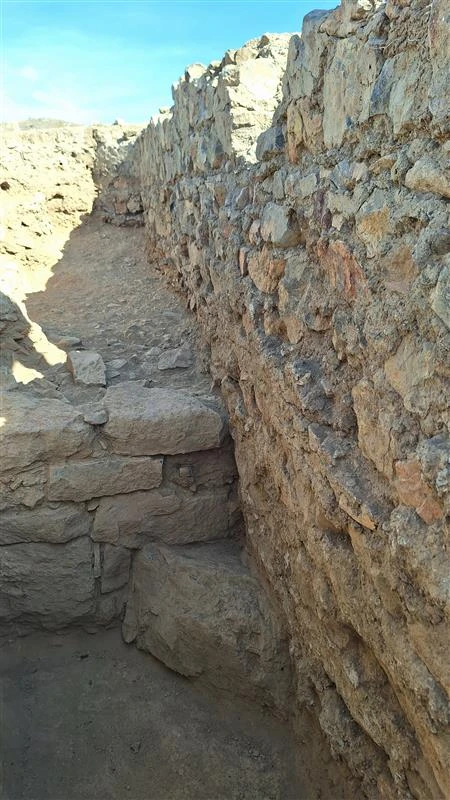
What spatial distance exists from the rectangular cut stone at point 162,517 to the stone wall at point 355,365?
0.42 m

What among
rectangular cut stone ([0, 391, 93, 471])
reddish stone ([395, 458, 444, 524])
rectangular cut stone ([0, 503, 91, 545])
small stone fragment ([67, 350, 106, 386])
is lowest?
rectangular cut stone ([0, 503, 91, 545])

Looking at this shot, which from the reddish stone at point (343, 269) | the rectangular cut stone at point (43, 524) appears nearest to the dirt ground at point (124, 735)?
the rectangular cut stone at point (43, 524)

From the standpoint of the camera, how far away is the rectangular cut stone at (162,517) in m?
3.73

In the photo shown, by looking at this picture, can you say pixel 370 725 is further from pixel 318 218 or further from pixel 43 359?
pixel 43 359

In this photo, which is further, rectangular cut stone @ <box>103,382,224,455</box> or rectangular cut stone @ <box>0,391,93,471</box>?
rectangular cut stone @ <box>103,382,224,455</box>

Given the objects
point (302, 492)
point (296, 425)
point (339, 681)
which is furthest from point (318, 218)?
point (339, 681)

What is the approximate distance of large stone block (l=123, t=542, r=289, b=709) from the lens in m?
3.25

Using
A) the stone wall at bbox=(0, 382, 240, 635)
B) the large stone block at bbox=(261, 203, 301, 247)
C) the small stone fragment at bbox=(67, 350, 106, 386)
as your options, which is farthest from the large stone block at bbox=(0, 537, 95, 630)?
the large stone block at bbox=(261, 203, 301, 247)

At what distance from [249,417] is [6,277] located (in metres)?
2.35

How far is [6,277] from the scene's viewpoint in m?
4.59

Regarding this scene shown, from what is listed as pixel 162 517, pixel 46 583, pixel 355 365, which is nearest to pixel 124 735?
pixel 46 583

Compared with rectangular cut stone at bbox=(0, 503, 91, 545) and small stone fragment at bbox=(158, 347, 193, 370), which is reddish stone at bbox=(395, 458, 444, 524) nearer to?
rectangular cut stone at bbox=(0, 503, 91, 545)

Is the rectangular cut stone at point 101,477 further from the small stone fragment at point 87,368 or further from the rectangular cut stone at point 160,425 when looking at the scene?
the small stone fragment at point 87,368

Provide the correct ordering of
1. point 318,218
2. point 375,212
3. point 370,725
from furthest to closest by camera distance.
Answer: point 318,218
point 370,725
point 375,212
